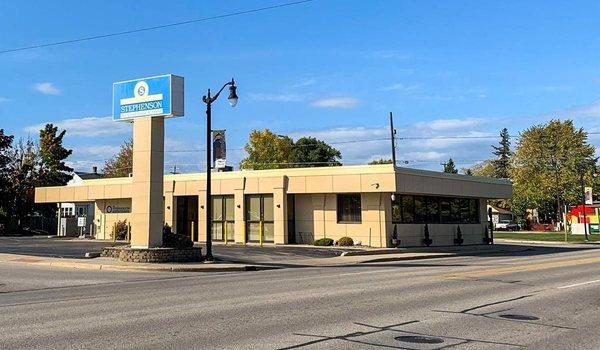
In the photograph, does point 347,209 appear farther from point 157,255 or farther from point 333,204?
point 157,255

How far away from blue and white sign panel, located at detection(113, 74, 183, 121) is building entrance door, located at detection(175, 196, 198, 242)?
15.3 meters

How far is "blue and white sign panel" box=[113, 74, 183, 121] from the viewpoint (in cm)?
2462

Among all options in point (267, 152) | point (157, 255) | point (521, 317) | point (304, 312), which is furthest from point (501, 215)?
point (304, 312)

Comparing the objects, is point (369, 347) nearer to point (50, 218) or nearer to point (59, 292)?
point (59, 292)

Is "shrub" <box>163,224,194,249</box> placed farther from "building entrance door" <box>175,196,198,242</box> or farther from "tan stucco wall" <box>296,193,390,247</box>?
"building entrance door" <box>175,196,198,242</box>

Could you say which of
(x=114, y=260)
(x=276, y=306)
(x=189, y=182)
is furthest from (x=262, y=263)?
(x=189, y=182)

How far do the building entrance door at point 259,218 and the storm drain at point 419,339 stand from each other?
2783cm

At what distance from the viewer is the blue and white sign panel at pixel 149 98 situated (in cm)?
2462

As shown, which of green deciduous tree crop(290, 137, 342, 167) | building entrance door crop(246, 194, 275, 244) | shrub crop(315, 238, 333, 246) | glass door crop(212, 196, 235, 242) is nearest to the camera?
shrub crop(315, 238, 333, 246)

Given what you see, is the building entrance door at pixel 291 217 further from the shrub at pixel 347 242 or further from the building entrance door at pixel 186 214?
the building entrance door at pixel 186 214

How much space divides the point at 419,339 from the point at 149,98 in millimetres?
19363

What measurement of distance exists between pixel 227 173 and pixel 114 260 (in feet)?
46.7

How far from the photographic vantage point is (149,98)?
82.3 ft

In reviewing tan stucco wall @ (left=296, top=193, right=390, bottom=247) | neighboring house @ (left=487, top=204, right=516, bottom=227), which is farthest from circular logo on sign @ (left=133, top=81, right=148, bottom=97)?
neighboring house @ (left=487, top=204, right=516, bottom=227)
